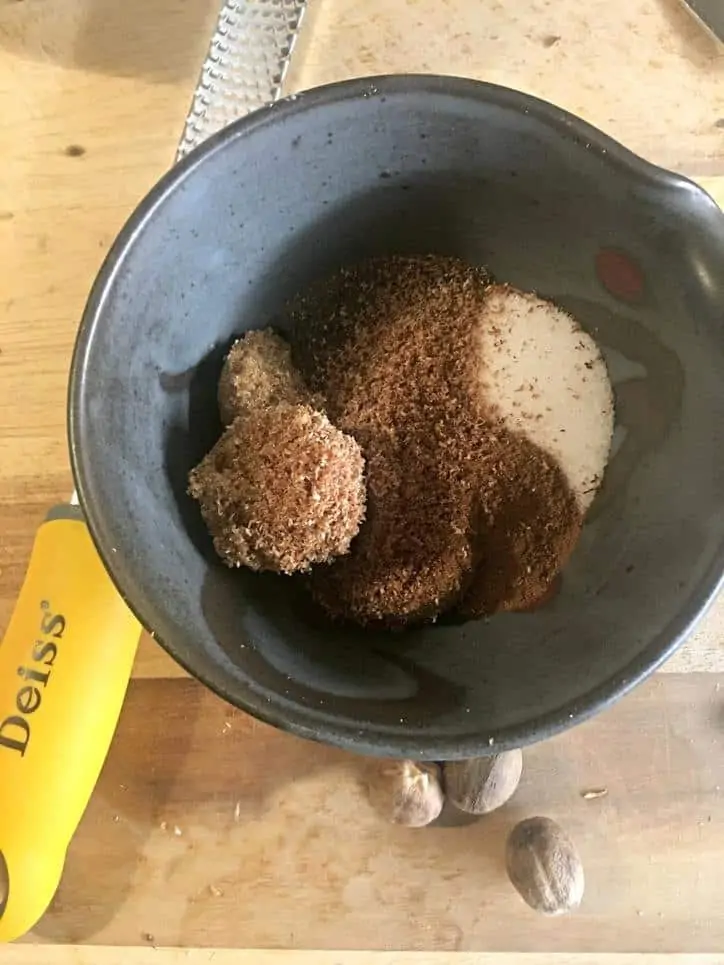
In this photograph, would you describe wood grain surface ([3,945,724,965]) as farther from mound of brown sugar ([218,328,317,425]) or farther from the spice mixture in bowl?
mound of brown sugar ([218,328,317,425])

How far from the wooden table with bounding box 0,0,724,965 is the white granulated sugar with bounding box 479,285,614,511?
0.47 feet

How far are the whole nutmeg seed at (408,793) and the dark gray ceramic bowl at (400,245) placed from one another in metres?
0.10

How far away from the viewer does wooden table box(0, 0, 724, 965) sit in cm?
58

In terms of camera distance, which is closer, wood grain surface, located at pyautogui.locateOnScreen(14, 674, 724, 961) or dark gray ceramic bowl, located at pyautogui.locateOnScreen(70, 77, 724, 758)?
dark gray ceramic bowl, located at pyautogui.locateOnScreen(70, 77, 724, 758)

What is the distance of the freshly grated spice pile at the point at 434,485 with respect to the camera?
0.52 meters

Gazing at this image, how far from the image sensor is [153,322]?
46 centimetres

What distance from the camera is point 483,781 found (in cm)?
56

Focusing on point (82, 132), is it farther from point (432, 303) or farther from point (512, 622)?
point (512, 622)

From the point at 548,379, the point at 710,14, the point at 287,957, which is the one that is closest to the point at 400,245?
the point at 548,379

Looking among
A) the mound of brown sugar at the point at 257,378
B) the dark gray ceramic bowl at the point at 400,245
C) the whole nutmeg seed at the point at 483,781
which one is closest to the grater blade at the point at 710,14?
the dark gray ceramic bowl at the point at 400,245

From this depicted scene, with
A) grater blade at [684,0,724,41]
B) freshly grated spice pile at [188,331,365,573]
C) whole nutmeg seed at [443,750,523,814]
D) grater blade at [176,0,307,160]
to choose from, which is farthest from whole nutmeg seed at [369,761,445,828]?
grater blade at [684,0,724,41]

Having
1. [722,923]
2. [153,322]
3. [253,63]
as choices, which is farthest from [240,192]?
[722,923]

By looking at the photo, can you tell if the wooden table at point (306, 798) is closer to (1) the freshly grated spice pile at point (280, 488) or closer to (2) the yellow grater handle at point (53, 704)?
(2) the yellow grater handle at point (53, 704)

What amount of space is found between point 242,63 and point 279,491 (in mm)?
282
